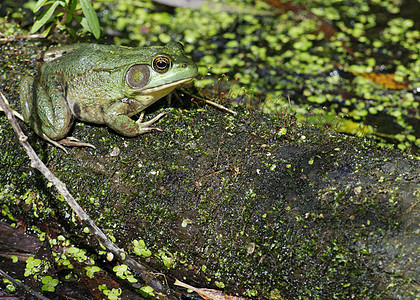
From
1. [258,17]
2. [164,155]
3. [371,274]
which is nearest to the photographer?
[371,274]

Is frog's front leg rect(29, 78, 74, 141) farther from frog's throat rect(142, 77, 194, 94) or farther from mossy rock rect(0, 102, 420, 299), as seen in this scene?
frog's throat rect(142, 77, 194, 94)

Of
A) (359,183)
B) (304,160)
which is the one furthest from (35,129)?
(359,183)

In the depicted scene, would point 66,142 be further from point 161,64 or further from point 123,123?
point 161,64

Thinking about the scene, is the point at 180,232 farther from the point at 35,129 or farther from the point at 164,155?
the point at 35,129

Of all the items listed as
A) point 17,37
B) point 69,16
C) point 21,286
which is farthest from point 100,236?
point 17,37

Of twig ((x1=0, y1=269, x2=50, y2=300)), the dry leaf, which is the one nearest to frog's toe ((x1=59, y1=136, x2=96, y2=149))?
twig ((x1=0, y1=269, x2=50, y2=300))
